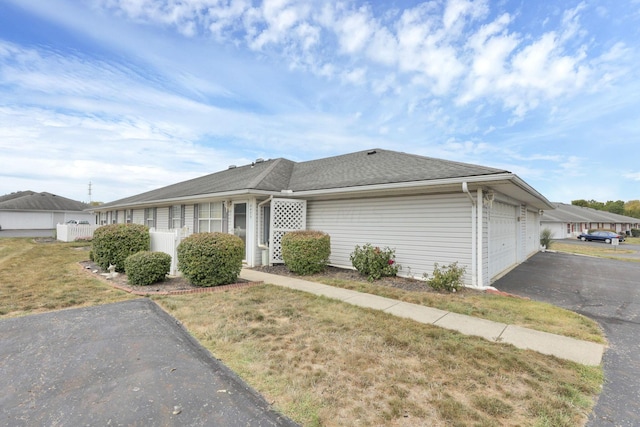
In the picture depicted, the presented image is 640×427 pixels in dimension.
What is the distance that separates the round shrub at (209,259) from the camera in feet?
22.6

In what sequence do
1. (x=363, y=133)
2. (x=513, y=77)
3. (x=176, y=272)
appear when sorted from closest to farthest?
(x=176, y=272), (x=513, y=77), (x=363, y=133)

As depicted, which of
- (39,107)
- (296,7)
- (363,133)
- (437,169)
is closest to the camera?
(437,169)

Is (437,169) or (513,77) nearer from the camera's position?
(437,169)

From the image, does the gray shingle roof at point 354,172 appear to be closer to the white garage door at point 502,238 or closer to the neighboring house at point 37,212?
the white garage door at point 502,238

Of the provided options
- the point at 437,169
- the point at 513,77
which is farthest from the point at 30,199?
the point at 513,77

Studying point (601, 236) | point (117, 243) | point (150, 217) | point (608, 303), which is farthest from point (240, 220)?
point (601, 236)

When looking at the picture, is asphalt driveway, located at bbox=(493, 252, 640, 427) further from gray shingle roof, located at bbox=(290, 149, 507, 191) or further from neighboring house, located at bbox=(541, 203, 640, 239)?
neighboring house, located at bbox=(541, 203, 640, 239)

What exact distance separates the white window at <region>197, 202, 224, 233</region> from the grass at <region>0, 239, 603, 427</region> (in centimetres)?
610

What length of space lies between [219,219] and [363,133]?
1100cm

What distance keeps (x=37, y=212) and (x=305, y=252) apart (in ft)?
134

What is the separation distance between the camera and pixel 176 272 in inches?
324

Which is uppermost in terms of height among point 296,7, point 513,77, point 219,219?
point 296,7

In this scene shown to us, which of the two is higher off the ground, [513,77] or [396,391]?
[513,77]

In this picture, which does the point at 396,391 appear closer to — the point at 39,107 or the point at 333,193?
the point at 333,193
